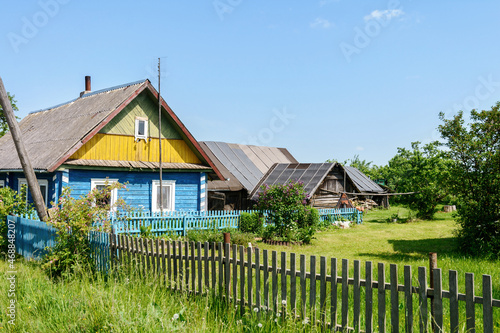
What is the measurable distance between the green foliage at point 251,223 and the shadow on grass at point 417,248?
16.9 ft

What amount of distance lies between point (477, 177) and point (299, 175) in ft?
44.9

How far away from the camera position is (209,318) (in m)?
5.74

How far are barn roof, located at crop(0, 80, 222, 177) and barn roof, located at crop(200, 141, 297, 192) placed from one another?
540 centimetres

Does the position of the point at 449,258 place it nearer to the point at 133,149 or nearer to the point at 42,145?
the point at 133,149

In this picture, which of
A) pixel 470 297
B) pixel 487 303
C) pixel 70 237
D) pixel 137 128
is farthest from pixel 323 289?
pixel 137 128

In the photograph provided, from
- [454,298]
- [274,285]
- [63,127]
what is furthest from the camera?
[63,127]

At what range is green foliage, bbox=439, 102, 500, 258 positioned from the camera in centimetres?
1213

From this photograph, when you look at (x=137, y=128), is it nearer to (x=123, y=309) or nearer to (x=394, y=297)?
(x=123, y=309)

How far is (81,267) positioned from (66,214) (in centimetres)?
117

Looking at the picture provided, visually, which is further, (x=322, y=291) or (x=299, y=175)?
(x=299, y=175)

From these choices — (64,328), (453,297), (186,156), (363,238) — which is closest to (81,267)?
(64,328)

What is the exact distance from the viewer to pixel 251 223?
17.5 meters

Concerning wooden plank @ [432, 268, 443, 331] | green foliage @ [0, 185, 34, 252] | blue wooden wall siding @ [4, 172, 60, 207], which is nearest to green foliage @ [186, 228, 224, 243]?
blue wooden wall siding @ [4, 172, 60, 207]

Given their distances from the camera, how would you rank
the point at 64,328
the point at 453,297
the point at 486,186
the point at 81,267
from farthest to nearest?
the point at 486,186 < the point at 81,267 < the point at 64,328 < the point at 453,297
